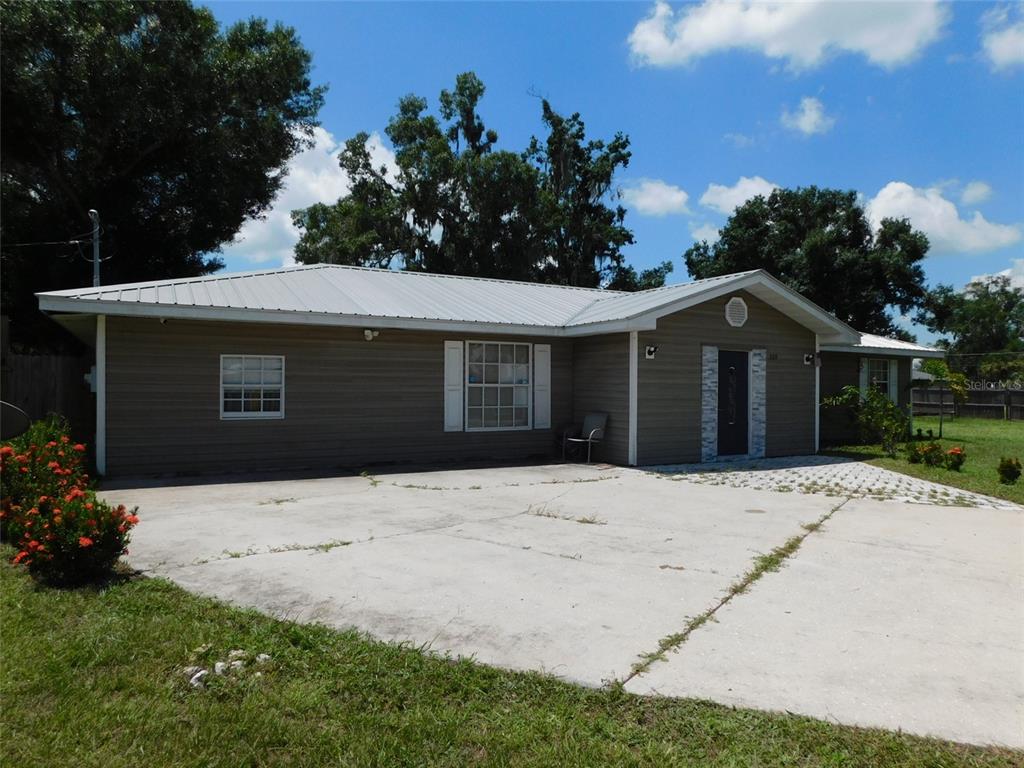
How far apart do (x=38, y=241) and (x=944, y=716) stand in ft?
80.7

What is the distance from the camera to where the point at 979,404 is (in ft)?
89.4

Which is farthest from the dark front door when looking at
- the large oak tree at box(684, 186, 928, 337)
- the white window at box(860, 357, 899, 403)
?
the large oak tree at box(684, 186, 928, 337)

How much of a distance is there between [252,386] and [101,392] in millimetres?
1967

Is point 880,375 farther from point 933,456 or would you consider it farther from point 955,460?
point 955,460

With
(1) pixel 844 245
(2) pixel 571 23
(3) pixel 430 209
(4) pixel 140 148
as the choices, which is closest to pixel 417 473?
(2) pixel 571 23

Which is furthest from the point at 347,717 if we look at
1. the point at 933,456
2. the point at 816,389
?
the point at 816,389

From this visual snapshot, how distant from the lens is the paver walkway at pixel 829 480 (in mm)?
8688

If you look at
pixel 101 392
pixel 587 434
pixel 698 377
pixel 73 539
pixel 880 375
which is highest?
pixel 880 375

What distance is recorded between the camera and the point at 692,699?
2990 millimetres

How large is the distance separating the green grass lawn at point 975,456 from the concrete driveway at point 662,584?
1736mm

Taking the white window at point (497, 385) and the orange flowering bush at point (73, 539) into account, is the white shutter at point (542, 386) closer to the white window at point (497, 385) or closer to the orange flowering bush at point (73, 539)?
the white window at point (497, 385)

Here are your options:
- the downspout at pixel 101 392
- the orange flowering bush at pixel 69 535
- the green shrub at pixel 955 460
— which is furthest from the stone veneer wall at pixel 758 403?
the orange flowering bush at pixel 69 535

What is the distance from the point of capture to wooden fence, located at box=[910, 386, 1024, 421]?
26094 millimetres

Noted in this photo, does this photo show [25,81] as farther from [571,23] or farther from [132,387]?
[571,23]
